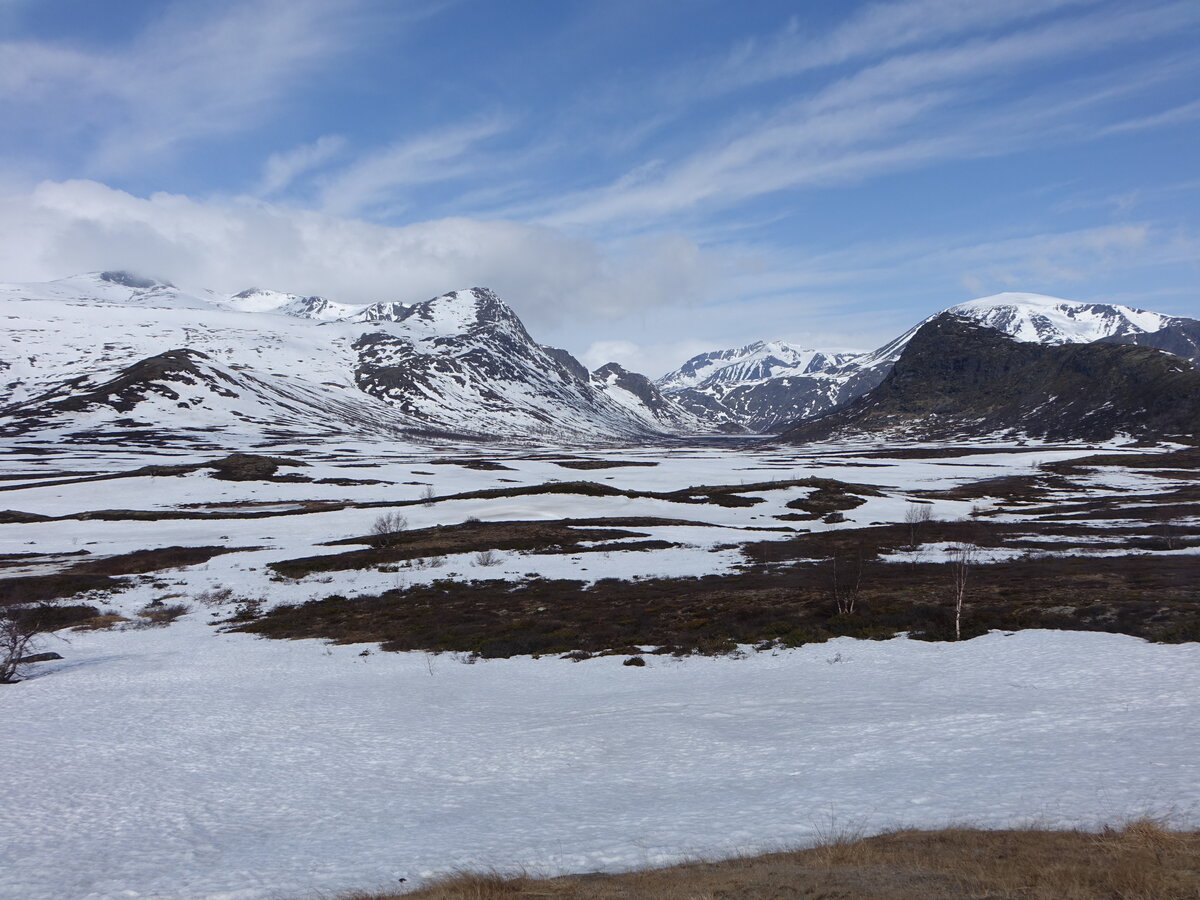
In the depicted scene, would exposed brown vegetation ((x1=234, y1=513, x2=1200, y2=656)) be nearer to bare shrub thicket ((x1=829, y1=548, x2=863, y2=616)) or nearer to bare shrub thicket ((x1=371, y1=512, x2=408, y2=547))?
bare shrub thicket ((x1=829, y1=548, x2=863, y2=616))

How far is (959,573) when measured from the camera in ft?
113

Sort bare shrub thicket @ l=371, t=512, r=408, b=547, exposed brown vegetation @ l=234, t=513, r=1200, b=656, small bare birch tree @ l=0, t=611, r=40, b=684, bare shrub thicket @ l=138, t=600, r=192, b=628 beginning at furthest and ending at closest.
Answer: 1. bare shrub thicket @ l=371, t=512, r=408, b=547
2. bare shrub thicket @ l=138, t=600, r=192, b=628
3. small bare birch tree @ l=0, t=611, r=40, b=684
4. exposed brown vegetation @ l=234, t=513, r=1200, b=656

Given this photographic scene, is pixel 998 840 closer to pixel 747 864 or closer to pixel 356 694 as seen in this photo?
pixel 747 864

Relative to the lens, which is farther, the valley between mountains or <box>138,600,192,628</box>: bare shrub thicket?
<box>138,600,192,628</box>: bare shrub thicket

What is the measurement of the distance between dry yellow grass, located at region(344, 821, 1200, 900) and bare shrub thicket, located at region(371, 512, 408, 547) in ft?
177

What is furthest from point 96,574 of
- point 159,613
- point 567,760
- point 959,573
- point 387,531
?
point 959,573

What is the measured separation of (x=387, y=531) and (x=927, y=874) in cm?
6036

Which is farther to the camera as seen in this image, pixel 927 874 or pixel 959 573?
pixel 959 573

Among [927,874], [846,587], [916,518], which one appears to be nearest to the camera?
[927,874]

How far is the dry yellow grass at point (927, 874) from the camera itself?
877 cm

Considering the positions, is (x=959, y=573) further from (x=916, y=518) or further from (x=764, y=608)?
(x=916, y=518)

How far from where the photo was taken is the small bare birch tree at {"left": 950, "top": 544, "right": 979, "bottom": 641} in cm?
2772

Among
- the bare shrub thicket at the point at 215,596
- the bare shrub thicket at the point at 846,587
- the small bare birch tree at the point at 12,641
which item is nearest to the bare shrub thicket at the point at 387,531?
the bare shrub thicket at the point at 215,596

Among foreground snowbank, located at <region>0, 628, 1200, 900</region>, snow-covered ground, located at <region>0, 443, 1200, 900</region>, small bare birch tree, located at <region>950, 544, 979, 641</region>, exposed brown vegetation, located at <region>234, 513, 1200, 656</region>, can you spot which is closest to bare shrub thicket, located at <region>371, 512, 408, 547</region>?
exposed brown vegetation, located at <region>234, 513, 1200, 656</region>
